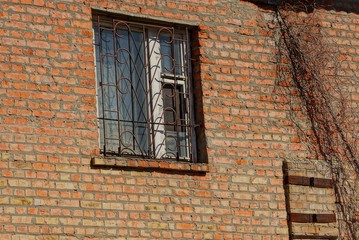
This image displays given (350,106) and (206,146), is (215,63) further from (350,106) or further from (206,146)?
(350,106)

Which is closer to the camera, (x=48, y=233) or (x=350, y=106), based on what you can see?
(x=48, y=233)


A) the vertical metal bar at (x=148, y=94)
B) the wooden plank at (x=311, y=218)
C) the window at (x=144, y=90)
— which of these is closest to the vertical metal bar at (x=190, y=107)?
the window at (x=144, y=90)

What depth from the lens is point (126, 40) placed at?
11.9 meters

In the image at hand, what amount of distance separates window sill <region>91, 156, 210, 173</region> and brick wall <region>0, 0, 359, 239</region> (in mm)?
12

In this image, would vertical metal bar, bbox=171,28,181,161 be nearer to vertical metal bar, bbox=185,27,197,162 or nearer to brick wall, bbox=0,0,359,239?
vertical metal bar, bbox=185,27,197,162

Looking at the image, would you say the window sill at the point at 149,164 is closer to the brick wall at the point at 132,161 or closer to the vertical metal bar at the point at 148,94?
the brick wall at the point at 132,161

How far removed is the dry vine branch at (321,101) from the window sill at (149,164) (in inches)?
58.2

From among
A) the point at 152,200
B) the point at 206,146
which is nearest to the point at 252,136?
the point at 206,146

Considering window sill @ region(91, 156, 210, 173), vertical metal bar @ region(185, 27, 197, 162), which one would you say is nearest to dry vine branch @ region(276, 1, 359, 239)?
vertical metal bar @ region(185, 27, 197, 162)

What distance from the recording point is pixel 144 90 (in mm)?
11805

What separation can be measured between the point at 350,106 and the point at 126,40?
276cm

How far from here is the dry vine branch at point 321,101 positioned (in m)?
12.5

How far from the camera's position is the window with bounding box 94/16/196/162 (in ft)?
37.9

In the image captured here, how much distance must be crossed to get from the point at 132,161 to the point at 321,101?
2.63 meters
